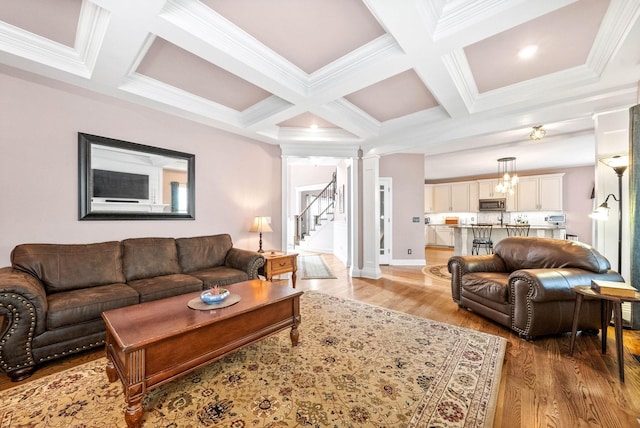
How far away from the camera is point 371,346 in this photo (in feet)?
7.64

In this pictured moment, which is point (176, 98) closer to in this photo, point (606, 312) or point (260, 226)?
point (260, 226)

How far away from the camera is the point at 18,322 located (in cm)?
181

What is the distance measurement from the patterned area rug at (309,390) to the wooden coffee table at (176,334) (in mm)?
212

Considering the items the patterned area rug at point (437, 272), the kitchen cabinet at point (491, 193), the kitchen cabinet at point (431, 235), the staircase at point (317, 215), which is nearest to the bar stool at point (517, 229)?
the patterned area rug at point (437, 272)

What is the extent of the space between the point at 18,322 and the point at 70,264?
2.64 ft

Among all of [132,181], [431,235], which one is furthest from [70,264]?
[431,235]

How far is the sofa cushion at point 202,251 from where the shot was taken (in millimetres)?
3373

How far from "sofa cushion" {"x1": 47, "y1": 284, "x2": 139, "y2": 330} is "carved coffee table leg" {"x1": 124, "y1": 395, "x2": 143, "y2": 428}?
3.81 feet

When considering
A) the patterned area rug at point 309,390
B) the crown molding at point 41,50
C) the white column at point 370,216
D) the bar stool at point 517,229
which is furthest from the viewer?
the bar stool at point 517,229

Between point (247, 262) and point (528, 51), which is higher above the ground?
point (528, 51)

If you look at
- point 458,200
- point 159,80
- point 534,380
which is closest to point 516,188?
point 458,200

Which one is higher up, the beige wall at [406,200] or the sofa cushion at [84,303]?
the beige wall at [406,200]

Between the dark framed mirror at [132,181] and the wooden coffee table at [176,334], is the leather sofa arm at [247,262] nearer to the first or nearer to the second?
the dark framed mirror at [132,181]

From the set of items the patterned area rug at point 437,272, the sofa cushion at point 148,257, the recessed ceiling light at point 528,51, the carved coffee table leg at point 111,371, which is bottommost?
the patterned area rug at point 437,272
